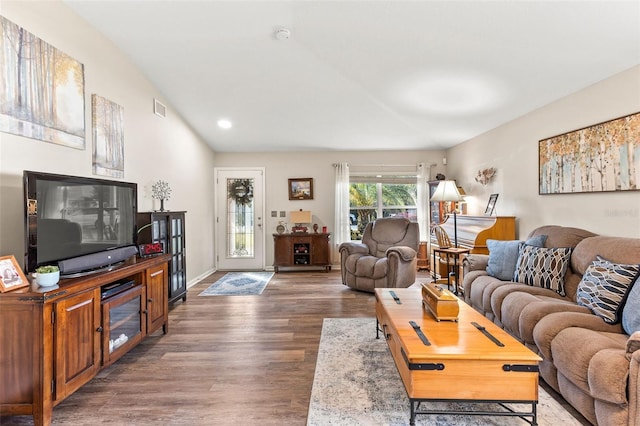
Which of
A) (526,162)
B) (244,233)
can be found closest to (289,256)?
(244,233)

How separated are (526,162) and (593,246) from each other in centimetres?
162

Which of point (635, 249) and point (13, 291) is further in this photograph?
point (635, 249)

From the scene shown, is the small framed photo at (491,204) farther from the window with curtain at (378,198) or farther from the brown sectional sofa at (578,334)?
the window with curtain at (378,198)

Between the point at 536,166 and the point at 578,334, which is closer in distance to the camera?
the point at 578,334

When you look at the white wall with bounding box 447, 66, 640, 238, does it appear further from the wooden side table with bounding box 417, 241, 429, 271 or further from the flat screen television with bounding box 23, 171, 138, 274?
the flat screen television with bounding box 23, 171, 138, 274

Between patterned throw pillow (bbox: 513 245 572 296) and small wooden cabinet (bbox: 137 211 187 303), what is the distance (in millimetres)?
3554

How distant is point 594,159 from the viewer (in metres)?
2.82

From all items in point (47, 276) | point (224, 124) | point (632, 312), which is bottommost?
point (632, 312)

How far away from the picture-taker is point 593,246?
244 centimetres

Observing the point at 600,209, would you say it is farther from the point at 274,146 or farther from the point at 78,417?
the point at 274,146

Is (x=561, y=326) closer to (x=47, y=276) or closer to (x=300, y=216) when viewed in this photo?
(x=47, y=276)

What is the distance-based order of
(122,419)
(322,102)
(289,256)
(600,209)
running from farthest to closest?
(289,256), (322,102), (600,209), (122,419)

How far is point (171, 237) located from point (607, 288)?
407 cm

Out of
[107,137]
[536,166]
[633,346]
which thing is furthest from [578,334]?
[107,137]
